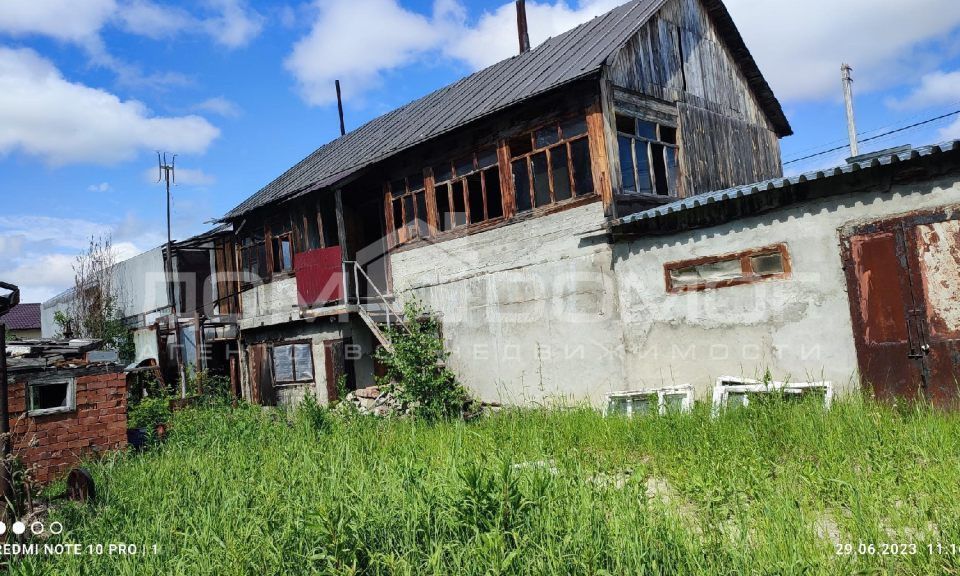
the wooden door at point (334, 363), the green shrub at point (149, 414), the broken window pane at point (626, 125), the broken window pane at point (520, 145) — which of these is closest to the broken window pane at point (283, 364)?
the wooden door at point (334, 363)

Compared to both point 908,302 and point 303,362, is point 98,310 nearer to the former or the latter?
point 303,362

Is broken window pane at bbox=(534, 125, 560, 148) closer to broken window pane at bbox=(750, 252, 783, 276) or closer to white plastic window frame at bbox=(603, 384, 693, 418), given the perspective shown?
broken window pane at bbox=(750, 252, 783, 276)

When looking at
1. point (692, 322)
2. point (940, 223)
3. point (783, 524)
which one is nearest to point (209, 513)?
point (783, 524)

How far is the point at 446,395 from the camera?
35.9 ft

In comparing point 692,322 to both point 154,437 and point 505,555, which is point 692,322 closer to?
point 505,555

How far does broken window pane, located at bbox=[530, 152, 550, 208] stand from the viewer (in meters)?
11.2

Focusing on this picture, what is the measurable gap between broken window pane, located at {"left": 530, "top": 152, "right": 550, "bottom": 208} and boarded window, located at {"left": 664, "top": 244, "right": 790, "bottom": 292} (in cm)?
281

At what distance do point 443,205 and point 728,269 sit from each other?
6.25 metres

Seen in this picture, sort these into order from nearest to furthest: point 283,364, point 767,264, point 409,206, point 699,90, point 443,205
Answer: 1. point 767,264
2. point 699,90
3. point 443,205
4. point 409,206
5. point 283,364

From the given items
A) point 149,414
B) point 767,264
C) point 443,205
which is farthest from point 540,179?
point 149,414

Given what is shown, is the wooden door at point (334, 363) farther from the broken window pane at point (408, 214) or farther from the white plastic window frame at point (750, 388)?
the white plastic window frame at point (750, 388)

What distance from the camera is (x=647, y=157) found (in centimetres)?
1145

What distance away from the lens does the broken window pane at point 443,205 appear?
12.9 meters

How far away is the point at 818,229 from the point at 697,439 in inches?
139
